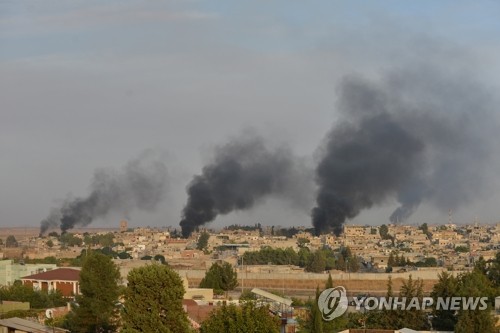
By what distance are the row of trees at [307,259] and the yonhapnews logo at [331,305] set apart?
40974 mm

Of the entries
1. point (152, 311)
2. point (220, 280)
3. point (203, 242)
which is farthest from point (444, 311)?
point (203, 242)

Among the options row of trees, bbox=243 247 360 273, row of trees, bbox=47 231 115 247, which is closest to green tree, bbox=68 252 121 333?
row of trees, bbox=243 247 360 273

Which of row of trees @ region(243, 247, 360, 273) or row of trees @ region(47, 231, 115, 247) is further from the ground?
row of trees @ region(47, 231, 115, 247)

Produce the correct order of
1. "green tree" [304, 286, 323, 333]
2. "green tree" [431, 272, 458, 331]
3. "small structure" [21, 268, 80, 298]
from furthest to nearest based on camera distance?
"small structure" [21, 268, 80, 298], "green tree" [431, 272, 458, 331], "green tree" [304, 286, 323, 333]

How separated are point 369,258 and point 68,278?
39597 mm

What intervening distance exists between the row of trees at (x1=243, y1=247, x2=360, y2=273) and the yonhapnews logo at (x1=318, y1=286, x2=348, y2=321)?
4097 centimetres

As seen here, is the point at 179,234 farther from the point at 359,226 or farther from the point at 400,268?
the point at 400,268

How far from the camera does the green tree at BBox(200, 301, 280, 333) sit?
2145 cm

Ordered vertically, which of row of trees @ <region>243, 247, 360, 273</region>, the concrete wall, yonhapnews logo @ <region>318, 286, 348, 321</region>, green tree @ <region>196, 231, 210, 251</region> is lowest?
yonhapnews logo @ <region>318, 286, 348, 321</region>

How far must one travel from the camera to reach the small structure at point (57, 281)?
41316 mm

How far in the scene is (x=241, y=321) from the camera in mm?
21625

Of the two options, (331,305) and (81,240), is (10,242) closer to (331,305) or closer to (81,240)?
(81,240)

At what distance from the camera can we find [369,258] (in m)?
78.8

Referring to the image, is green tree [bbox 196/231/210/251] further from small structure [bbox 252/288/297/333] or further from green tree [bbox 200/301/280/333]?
green tree [bbox 200/301/280/333]
